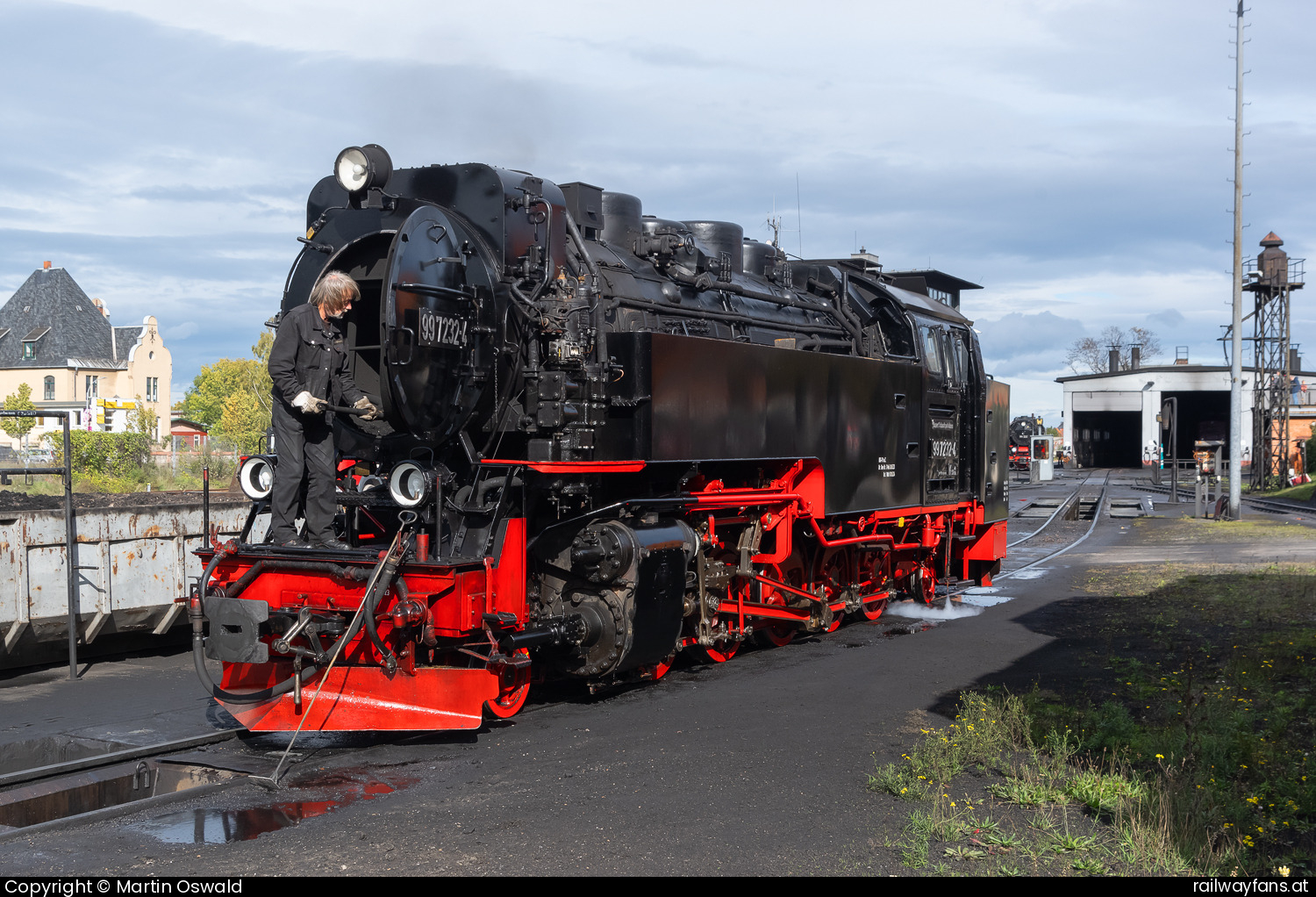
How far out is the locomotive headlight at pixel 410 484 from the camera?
6.42 m

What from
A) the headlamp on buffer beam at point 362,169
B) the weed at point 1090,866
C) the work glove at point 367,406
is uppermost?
the headlamp on buffer beam at point 362,169

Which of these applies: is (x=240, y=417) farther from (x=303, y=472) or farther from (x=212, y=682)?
(x=212, y=682)

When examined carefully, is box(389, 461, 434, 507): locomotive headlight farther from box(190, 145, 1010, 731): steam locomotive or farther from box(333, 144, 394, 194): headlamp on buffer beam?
box(333, 144, 394, 194): headlamp on buffer beam

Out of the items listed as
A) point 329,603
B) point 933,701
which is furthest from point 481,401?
point 933,701

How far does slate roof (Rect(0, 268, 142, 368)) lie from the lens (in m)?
54.6

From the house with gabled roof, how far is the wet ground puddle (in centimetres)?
4996

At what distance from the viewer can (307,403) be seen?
647cm

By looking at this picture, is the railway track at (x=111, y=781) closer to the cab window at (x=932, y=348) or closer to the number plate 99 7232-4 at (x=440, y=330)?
the number plate 99 7232-4 at (x=440, y=330)

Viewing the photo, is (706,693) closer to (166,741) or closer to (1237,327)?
(166,741)

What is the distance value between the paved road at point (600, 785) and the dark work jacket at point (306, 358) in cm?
209

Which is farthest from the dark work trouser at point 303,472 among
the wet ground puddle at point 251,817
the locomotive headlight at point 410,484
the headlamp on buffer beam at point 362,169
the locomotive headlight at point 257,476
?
the wet ground puddle at point 251,817

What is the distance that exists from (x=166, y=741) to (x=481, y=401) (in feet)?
8.78

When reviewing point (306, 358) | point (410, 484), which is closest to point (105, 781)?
point (410, 484)

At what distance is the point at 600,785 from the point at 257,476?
3.48 m
